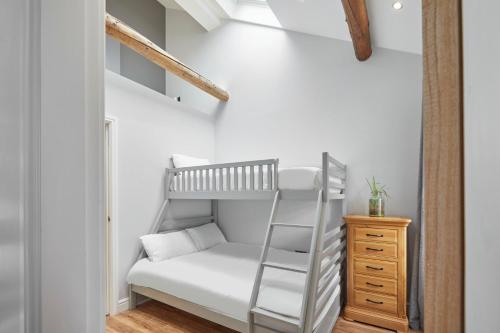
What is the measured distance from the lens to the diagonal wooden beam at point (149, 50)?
2.31m

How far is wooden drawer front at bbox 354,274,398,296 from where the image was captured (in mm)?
2271

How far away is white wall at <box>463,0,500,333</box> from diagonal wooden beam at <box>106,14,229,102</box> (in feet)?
8.87

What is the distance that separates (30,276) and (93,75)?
485 mm

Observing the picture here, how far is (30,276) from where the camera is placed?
56 cm

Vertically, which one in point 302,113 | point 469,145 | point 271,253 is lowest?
point 271,253

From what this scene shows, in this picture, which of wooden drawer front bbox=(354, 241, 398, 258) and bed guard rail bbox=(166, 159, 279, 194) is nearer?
wooden drawer front bbox=(354, 241, 398, 258)

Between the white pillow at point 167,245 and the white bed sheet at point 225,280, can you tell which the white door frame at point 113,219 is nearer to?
the white bed sheet at point 225,280

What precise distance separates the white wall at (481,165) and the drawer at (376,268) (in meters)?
2.40

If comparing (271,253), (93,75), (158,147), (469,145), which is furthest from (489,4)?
(158,147)

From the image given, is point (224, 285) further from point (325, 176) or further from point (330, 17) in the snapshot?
point (330, 17)

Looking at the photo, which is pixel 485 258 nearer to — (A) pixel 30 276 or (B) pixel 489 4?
(B) pixel 489 4

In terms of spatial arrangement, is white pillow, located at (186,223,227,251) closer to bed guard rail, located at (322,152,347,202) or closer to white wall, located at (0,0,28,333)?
bed guard rail, located at (322,152,347,202)

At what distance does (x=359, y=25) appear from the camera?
2.16m

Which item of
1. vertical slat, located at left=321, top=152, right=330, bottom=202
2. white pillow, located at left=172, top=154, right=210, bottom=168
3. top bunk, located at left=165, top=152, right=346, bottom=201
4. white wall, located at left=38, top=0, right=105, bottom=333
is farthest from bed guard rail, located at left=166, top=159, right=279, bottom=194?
white wall, located at left=38, top=0, right=105, bottom=333
